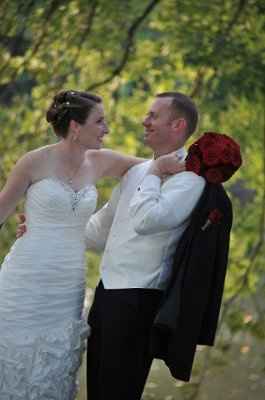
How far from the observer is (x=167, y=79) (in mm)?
7633

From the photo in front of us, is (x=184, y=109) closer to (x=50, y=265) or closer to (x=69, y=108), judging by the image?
(x=69, y=108)

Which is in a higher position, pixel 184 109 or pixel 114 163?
pixel 184 109

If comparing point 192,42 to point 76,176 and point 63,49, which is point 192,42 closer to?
point 63,49

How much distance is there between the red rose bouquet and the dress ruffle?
0.83 metres

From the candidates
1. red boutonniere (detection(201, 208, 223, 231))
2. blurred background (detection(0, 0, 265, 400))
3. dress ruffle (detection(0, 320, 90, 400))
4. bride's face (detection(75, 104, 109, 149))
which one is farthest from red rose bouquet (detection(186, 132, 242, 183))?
blurred background (detection(0, 0, 265, 400))

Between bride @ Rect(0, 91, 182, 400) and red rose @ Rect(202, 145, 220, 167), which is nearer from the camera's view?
red rose @ Rect(202, 145, 220, 167)

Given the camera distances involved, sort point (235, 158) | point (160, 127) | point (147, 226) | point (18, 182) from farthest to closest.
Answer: point (18, 182) → point (160, 127) → point (235, 158) → point (147, 226)

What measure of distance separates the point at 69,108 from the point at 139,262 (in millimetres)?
713

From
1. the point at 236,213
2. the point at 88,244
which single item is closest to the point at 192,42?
the point at 236,213

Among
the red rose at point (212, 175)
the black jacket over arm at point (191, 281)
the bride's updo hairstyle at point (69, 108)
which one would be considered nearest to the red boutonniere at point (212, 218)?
the black jacket over arm at point (191, 281)

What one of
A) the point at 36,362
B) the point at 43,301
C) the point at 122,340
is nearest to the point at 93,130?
the point at 43,301

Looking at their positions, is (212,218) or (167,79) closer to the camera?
(212,218)

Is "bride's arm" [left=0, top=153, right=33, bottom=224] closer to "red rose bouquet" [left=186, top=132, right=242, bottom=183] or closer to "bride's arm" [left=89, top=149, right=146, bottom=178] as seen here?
"bride's arm" [left=89, top=149, right=146, bottom=178]

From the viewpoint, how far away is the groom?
11.8 feet
